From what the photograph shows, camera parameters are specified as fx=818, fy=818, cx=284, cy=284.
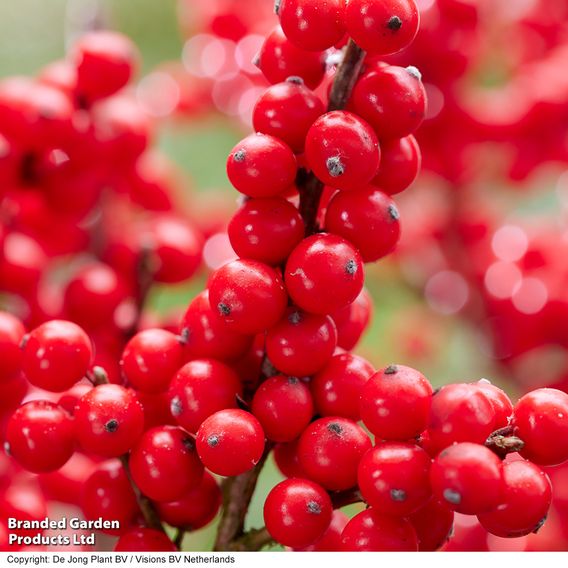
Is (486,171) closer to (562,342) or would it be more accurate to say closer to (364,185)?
(562,342)

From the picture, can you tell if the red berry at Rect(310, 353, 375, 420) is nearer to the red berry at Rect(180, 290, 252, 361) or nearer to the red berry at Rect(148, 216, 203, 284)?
the red berry at Rect(180, 290, 252, 361)

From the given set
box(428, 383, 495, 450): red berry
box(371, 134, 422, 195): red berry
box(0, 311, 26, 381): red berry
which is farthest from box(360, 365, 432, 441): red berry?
box(0, 311, 26, 381): red berry

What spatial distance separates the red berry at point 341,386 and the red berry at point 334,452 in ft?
0.05

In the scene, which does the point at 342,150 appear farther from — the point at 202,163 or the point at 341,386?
the point at 202,163

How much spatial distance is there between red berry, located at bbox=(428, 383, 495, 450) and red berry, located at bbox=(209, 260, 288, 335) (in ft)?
0.31

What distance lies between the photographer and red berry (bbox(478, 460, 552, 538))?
1.23 ft

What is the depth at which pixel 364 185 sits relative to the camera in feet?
1.39

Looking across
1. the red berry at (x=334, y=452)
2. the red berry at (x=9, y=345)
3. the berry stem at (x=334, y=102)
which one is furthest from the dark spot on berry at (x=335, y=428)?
the red berry at (x=9, y=345)

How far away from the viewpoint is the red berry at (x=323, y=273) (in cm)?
40

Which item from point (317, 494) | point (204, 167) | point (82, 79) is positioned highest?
point (82, 79)

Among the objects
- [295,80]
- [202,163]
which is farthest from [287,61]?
[202,163]
